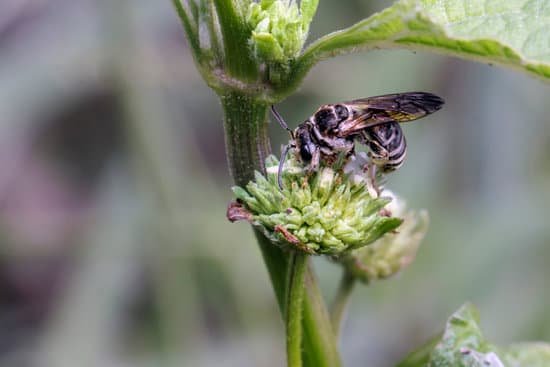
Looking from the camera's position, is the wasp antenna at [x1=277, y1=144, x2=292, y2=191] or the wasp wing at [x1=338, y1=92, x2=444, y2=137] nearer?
the wasp antenna at [x1=277, y1=144, x2=292, y2=191]

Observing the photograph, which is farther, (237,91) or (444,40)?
(237,91)

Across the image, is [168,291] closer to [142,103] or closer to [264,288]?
[264,288]

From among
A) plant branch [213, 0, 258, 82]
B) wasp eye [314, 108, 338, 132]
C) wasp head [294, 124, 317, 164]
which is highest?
plant branch [213, 0, 258, 82]

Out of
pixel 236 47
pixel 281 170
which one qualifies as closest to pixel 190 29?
pixel 236 47

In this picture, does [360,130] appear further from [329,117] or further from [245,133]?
[245,133]

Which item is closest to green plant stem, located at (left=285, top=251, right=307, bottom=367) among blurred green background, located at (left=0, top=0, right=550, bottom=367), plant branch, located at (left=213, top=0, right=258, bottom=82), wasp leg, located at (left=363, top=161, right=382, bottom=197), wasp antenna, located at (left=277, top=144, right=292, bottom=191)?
wasp antenna, located at (left=277, top=144, right=292, bottom=191)

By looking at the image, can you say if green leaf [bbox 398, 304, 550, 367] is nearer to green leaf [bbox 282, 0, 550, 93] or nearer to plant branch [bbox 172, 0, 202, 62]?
green leaf [bbox 282, 0, 550, 93]

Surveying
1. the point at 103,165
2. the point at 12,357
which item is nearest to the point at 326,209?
the point at 12,357
